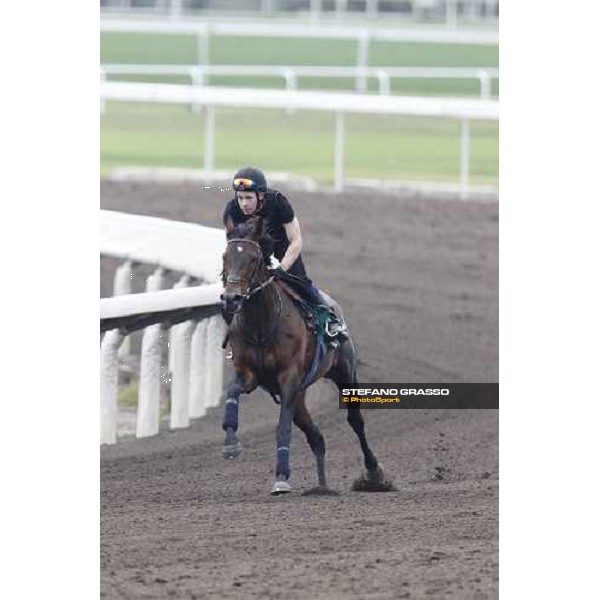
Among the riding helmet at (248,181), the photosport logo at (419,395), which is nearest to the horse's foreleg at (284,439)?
the photosport logo at (419,395)

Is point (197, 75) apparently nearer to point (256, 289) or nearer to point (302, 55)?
point (302, 55)

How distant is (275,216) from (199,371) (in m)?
2.02

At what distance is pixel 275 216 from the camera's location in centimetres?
812

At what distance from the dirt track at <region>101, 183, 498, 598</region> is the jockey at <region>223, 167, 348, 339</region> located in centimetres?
97

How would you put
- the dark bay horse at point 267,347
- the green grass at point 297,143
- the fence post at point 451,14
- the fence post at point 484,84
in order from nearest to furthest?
the dark bay horse at point 267,347 → the fence post at point 451,14 → the fence post at point 484,84 → the green grass at point 297,143

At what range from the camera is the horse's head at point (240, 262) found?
7.76 metres

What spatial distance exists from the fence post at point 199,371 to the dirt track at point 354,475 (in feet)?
0.29

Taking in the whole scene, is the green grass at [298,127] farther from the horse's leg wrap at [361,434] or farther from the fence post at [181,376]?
the horse's leg wrap at [361,434]


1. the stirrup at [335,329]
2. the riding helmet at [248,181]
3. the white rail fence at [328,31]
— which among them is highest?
the white rail fence at [328,31]

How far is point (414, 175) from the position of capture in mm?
19719
